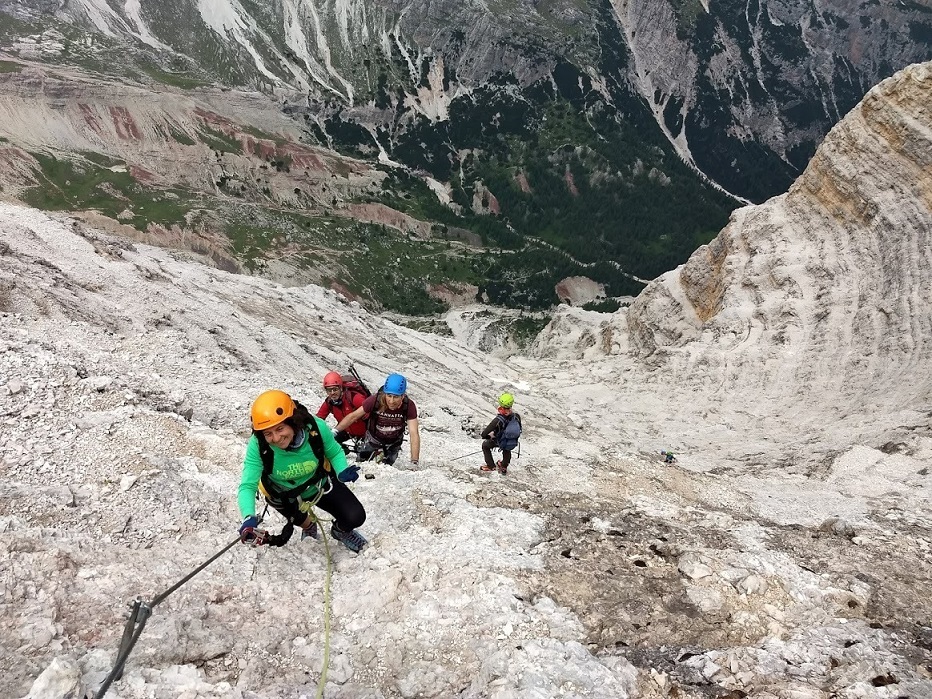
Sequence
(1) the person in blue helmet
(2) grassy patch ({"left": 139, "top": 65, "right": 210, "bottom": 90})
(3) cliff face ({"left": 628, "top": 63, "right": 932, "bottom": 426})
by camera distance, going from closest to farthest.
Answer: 1. (1) the person in blue helmet
2. (3) cliff face ({"left": 628, "top": 63, "right": 932, "bottom": 426})
3. (2) grassy patch ({"left": 139, "top": 65, "right": 210, "bottom": 90})

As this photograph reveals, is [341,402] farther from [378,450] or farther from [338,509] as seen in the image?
[338,509]

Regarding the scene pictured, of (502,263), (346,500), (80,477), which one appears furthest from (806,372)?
(502,263)

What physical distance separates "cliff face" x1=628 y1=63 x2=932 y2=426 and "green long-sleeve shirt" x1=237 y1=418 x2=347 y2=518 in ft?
81.8

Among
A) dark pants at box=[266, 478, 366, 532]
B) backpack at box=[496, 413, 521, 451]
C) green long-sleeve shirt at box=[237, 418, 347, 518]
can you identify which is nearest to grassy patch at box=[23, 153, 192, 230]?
backpack at box=[496, 413, 521, 451]

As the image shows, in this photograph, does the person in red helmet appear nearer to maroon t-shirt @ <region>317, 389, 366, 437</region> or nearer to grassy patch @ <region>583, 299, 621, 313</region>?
maroon t-shirt @ <region>317, 389, 366, 437</region>

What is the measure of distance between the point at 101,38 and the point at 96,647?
195403mm

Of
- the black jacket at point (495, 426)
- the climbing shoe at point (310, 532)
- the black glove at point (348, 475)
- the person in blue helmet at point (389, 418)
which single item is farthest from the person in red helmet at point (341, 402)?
the black glove at point (348, 475)

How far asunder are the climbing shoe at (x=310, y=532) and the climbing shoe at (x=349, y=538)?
217mm

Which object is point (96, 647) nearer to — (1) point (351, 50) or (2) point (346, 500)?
(2) point (346, 500)

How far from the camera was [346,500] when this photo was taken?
664 cm

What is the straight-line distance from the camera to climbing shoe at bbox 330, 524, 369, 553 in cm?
705

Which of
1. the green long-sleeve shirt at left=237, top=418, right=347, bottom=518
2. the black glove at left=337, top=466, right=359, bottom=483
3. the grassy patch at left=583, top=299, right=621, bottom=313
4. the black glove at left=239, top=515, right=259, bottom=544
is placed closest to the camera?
the black glove at left=239, top=515, right=259, bottom=544

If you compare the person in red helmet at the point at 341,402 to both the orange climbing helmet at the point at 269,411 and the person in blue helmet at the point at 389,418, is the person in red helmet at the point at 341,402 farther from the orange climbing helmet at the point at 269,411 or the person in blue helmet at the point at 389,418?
the orange climbing helmet at the point at 269,411

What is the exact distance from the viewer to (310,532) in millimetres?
7062
